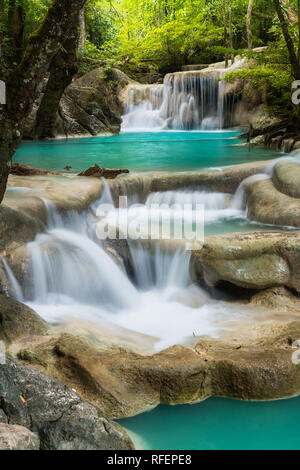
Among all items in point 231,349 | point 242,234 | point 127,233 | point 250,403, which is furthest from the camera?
point 127,233

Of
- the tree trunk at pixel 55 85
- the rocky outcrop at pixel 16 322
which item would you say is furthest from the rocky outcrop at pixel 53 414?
the tree trunk at pixel 55 85

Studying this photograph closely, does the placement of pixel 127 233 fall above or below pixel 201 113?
below

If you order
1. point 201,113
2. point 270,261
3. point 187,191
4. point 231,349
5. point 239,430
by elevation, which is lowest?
point 239,430

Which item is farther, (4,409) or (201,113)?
(201,113)

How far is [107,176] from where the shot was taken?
7.46m

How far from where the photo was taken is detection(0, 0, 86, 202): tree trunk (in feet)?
10.7

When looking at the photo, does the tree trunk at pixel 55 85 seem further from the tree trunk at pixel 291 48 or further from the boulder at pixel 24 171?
the tree trunk at pixel 291 48

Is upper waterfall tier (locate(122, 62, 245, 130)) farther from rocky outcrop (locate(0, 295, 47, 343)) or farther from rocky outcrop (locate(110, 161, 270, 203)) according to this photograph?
rocky outcrop (locate(0, 295, 47, 343))

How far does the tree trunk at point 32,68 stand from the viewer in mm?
3258

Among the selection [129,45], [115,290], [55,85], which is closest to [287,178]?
[115,290]
